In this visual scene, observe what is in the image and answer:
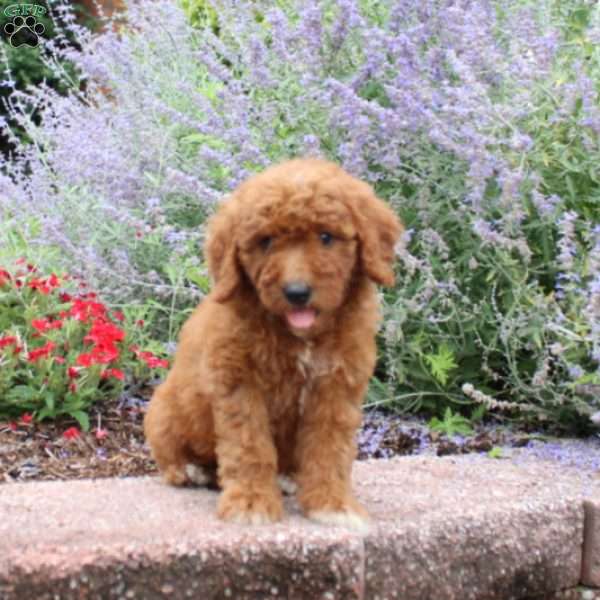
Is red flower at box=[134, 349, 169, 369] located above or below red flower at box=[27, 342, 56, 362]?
below

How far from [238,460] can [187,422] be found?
321 mm

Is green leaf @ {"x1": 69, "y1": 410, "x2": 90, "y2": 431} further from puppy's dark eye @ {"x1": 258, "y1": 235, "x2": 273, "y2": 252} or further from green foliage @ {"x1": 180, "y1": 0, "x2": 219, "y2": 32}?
green foliage @ {"x1": 180, "y1": 0, "x2": 219, "y2": 32}

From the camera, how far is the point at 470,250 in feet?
13.8

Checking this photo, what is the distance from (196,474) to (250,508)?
47cm

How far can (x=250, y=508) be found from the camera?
284 cm

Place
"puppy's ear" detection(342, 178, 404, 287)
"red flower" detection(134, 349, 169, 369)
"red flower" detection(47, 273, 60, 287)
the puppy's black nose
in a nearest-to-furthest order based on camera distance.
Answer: the puppy's black nose → "puppy's ear" detection(342, 178, 404, 287) → "red flower" detection(134, 349, 169, 369) → "red flower" detection(47, 273, 60, 287)

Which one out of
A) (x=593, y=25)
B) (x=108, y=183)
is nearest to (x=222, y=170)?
(x=108, y=183)

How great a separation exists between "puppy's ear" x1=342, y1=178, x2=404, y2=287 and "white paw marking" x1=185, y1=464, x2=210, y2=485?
89 cm

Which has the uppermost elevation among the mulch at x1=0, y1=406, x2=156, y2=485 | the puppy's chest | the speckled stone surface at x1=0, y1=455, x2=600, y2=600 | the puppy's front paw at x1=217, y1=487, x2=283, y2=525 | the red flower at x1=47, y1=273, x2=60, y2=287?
the puppy's chest

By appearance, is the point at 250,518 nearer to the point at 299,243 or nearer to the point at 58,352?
the point at 299,243

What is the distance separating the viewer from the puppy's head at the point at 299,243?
267 cm

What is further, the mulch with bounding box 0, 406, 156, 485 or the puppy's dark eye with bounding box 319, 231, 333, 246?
the mulch with bounding box 0, 406, 156, 485

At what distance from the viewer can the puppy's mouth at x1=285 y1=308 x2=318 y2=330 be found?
270 centimetres

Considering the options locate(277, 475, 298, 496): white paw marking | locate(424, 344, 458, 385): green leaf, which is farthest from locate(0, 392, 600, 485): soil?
locate(277, 475, 298, 496): white paw marking
